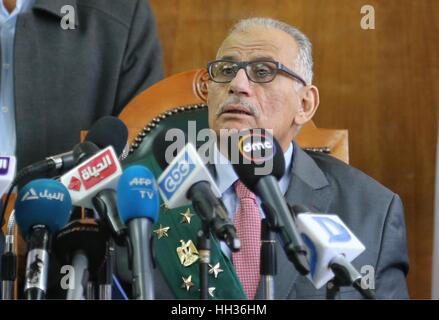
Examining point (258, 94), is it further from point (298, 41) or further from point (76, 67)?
point (76, 67)

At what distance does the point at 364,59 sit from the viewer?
3.18 metres

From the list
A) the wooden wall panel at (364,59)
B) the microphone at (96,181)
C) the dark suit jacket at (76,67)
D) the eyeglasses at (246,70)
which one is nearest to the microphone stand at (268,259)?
the microphone at (96,181)

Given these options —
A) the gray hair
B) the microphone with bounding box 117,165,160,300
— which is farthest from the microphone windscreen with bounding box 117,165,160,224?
the gray hair

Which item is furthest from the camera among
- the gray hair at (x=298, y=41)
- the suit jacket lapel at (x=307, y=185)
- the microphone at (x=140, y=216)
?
the gray hair at (x=298, y=41)

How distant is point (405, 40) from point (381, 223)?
3.11ft

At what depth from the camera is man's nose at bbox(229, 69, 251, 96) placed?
2490 mm

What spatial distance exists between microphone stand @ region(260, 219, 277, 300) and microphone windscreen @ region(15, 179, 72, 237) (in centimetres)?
34

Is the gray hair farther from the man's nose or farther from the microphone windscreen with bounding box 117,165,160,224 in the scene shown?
the microphone windscreen with bounding box 117,165,160,224

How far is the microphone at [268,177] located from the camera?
1554mm

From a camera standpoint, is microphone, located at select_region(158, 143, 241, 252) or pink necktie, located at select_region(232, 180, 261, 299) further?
pink necktie, located at select_region(232, 180, 261, 299)

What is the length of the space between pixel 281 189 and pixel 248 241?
0.62 ft

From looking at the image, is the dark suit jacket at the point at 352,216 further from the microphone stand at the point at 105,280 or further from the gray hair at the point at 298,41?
the microphone stand at the point at 105,280
